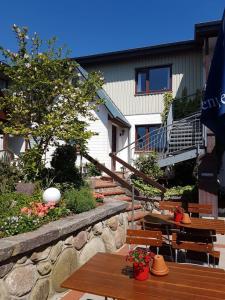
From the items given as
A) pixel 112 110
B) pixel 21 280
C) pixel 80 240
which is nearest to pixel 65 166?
pixel 80 240

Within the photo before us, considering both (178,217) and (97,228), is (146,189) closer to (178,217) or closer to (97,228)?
(178,217)

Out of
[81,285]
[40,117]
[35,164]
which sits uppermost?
[40,117]

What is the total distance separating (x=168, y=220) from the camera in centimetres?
577

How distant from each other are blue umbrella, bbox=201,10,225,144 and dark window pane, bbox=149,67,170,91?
13.5 meters

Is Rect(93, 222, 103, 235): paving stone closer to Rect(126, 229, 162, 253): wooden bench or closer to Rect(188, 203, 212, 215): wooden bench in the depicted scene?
Rect(126, 229, 162, 253): wooden bench

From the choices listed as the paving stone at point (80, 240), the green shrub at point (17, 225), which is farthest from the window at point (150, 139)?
the green shrub at point (17, 225)

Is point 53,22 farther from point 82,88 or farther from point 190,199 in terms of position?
point 190,199

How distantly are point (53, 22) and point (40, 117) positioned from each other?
6616mm

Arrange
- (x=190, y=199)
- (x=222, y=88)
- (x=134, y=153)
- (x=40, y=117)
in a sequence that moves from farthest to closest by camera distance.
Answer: (x=134, y=153) → (x=190, y=199) → (x=40, y=117) → (x=222, y=88)

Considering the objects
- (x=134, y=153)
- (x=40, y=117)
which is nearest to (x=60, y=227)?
(x=40, y=117)

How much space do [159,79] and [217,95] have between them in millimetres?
14081

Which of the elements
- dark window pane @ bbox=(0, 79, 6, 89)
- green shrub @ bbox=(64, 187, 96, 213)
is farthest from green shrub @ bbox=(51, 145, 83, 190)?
dark window pane @ bbox=(0, 79, 6, 89)

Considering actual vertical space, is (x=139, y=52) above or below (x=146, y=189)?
above

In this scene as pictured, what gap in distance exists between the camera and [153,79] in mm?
16812
